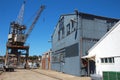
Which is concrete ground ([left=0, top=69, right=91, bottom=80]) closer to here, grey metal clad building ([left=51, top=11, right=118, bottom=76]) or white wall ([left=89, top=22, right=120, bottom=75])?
grey metal clad building ([left=51, top=11, right=118, bottom=76])

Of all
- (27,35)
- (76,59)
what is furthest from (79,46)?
(27,35)

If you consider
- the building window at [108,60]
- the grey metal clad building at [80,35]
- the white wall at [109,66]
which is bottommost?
the white wall at [109,66]

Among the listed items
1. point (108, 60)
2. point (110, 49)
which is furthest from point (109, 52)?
point (108, 60)

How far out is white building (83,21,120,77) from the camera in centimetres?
1784

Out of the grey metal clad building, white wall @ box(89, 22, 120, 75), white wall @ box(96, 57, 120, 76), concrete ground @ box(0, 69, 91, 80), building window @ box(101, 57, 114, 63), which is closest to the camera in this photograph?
white wall @ box(96, 57, 120, 76)

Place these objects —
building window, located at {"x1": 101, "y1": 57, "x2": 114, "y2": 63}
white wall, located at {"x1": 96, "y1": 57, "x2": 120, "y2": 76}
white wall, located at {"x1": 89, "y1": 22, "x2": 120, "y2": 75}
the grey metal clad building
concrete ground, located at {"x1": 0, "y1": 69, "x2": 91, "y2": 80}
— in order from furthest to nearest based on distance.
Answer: the grey metal clad building, concrete ground, located at {"x1": 0, "y1": 69, "x2": 91, "y2": 80}, building window, located at {"x1": 101, "y1": 57, "x2": 114, "y2": 63}, white wall, located at {"x1": 89, "y1": 22, "x2": 120, "y2": 75}, white wall, located at {"x1": 96, "y1": 57, "x2": 120, "y2": 76}

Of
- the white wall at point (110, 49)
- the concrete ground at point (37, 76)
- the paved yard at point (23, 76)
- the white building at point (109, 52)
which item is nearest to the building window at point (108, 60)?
the white building at point (109, 52)

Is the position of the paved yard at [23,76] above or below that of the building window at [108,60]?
below

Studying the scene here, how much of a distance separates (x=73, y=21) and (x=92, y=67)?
845 centimetres

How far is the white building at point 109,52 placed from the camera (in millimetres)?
17844

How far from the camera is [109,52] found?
62.6 ft

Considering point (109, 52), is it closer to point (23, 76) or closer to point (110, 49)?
point (110, 49)

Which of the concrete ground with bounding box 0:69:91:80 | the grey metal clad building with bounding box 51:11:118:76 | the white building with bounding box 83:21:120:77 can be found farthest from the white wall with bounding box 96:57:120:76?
the grey metal clad building with bounding box 51:11:118:76

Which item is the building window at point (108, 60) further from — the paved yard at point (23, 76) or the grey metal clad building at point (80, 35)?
the paved yard at point (23, 76)
